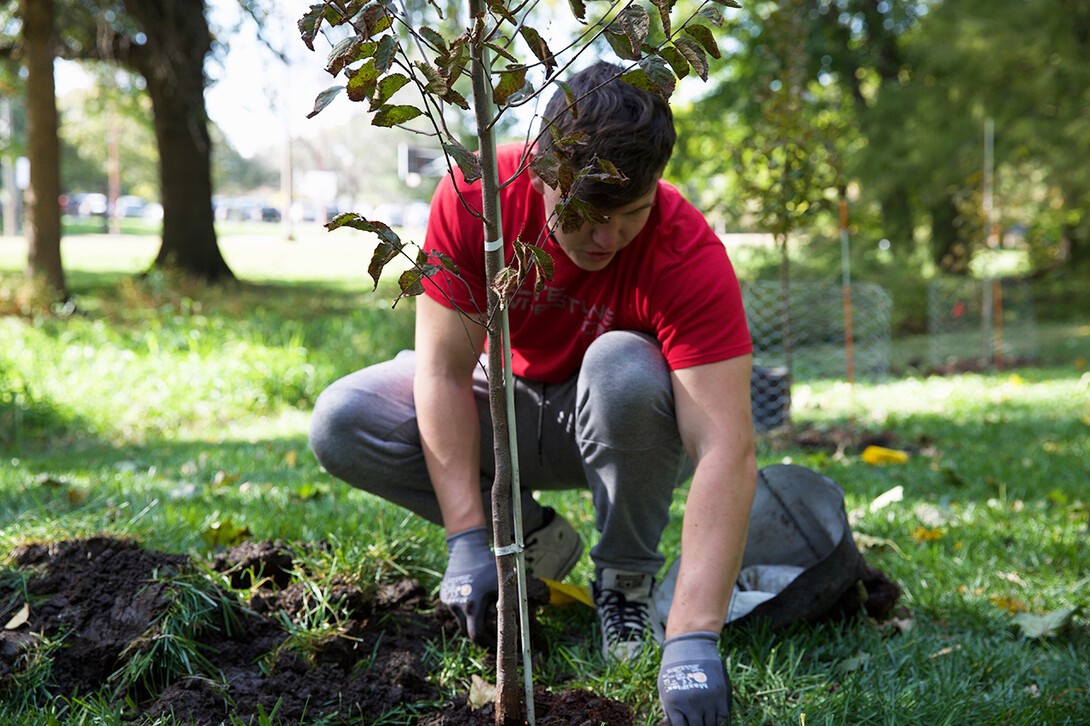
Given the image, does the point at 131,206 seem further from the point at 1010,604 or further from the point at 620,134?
the point at 1010,604

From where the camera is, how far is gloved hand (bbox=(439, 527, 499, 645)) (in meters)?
1.76

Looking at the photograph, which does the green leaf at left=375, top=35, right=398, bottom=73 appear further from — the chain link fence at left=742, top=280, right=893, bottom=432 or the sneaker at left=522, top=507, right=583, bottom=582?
the chain link fence at left=742, top=280, right=893, bottom=432

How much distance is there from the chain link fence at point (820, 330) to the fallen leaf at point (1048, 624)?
14.1ft

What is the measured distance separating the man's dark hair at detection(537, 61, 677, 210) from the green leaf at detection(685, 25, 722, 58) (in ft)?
1.32

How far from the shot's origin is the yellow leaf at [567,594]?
2.08m

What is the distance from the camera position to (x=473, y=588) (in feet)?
5.77

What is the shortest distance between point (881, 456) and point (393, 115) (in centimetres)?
343

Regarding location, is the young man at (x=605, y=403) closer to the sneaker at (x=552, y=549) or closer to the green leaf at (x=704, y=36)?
the sneaker at (x=552, y=549)

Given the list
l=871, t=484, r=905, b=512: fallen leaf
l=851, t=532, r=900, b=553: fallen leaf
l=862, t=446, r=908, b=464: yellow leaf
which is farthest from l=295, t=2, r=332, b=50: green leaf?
l=862, t=446, r=908, b=464: yellow leaf

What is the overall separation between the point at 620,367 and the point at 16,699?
1324 mm

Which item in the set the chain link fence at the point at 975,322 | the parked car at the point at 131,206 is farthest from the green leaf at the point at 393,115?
the parked car at the point at 131,206

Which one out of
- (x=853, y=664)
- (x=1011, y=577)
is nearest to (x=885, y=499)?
(x=1011, y=577)

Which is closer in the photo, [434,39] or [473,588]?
[434,39]

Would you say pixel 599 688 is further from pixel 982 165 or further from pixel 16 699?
pixel 982 165
